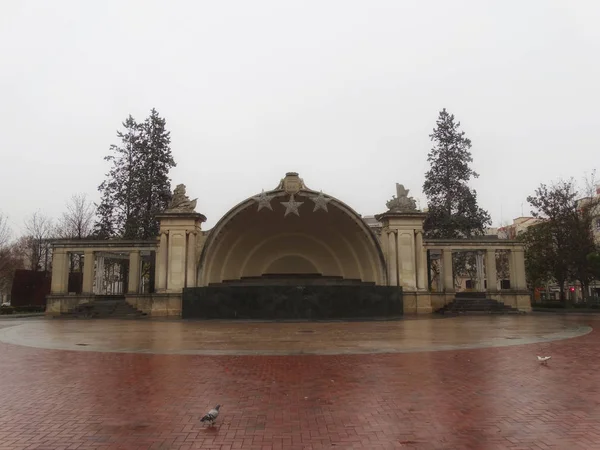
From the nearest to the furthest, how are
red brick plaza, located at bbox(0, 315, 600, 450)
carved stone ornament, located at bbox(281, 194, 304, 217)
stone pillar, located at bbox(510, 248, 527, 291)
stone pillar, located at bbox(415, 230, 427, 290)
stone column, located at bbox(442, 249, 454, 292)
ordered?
red brick plaza, located at bbox(0, 315, 600, 450)
carved stone ornament, located at bbox(281, 194, 304, 217)
stone pillar, located at bbox(415, 230, 427, 290)
stone column, located at bbox(442, 249, 454, 292)
stone pillar, located at bbox(510, 248, 527, 291)

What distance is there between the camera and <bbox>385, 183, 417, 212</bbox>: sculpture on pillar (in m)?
38.4

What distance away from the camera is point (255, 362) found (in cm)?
1221

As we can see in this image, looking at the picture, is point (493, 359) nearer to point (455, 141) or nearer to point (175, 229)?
point (175, 229)

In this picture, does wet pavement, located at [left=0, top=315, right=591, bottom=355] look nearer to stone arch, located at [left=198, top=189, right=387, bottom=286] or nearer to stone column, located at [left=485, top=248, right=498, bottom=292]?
stone arch, located at [left=198, top=189, right=387, bottom=286]

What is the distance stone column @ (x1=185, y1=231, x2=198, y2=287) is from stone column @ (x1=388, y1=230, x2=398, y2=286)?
1547 cm

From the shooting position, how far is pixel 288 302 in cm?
2931

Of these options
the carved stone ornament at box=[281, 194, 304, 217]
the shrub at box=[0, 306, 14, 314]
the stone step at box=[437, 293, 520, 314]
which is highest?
the carved stone ornament at box=[281, 194, 304, 217]

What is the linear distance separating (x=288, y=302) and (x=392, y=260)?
1177cm

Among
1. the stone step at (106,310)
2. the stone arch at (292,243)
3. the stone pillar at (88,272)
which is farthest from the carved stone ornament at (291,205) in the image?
the stone pillar at (88,272)

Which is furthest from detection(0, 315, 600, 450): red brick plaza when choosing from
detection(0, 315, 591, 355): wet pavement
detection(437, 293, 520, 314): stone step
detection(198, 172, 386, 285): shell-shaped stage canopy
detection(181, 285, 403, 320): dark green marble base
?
detection(198, 172, 386, 285): shell-shaped stage canopy

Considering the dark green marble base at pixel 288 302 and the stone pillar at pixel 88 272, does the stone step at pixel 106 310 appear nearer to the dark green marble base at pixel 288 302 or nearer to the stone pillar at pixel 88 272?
the stone pillar at pixel 88 272

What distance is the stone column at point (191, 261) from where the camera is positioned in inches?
1427

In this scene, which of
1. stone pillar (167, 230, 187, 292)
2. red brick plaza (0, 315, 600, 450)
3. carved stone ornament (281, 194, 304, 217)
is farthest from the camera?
stone pillar (167, 230, 187, 292)

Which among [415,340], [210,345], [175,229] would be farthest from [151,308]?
[415,340]
